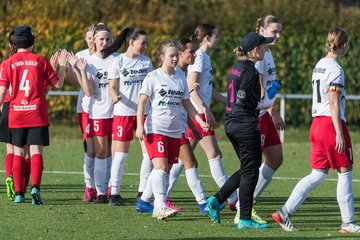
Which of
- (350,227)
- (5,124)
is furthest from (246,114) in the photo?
(5,124)

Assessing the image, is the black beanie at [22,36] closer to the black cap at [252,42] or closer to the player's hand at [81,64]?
the player's hand at [81,64]

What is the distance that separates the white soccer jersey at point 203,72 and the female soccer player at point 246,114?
1.46 meters

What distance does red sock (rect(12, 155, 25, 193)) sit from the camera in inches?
513

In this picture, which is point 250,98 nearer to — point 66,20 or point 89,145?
point 89,145

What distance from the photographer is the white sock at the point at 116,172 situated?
1294cm

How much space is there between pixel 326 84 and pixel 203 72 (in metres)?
2.11

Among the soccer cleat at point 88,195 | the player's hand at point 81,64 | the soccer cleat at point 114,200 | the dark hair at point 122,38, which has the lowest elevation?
the soccer cleat at point 88,195

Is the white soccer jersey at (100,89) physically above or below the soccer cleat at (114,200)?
above

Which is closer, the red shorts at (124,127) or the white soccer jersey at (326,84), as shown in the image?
the white soccer jersey at (326,84)

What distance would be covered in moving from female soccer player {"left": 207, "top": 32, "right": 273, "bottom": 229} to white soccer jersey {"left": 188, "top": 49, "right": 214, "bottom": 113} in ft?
4.78

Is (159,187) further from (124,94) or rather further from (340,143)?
(340,143)

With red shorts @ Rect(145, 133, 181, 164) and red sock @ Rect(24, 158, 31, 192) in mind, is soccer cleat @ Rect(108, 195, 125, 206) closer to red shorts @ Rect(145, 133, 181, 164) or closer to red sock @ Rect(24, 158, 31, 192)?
red sock @ Rect(24, 158, 31, 192)

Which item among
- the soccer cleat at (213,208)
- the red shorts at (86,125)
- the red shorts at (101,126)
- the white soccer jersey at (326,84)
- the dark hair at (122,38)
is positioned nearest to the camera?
the white soccer jersey at (326,84)

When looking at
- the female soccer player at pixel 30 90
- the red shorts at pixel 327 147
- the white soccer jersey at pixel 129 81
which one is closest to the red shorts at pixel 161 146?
the white soccer jersey at pixel 129 81
